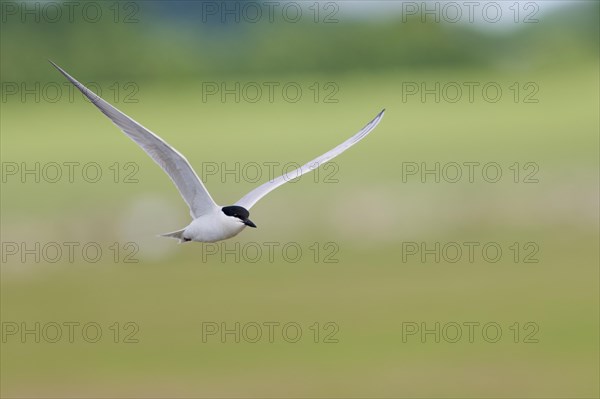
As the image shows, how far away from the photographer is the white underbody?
12.8 ft

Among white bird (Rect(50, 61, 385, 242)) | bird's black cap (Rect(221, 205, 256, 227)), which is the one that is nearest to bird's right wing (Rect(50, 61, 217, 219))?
white bird (Rect(50, 61, 385, 242))

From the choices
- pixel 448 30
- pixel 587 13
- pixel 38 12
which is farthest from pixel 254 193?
pixel 587 13

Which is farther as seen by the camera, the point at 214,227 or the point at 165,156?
the point at 214,227

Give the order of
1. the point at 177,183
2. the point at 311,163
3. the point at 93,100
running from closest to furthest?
the point at 93,100 < the point at 177,183 < the point at 311,163

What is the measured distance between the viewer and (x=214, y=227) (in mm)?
3945

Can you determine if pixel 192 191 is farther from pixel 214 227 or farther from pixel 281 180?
pixel 281 180

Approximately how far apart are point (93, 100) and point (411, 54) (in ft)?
33.9

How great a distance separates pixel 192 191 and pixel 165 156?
0.74 feet

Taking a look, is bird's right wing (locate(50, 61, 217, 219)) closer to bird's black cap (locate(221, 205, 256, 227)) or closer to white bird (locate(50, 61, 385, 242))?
white bird (locate(50, 61, 385, 242))

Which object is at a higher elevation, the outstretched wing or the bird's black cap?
the outstretched wing

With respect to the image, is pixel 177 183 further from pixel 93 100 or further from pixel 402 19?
pixel 402 19

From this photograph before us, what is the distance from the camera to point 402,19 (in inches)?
528

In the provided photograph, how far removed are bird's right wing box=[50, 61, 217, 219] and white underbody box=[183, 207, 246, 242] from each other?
0.05 metres

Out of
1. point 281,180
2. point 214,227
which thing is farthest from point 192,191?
point 281,180
